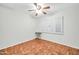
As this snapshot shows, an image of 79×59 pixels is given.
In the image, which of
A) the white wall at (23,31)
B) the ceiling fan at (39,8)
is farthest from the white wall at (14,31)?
the ceiling fan at (39,8)

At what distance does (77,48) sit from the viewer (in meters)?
2.10

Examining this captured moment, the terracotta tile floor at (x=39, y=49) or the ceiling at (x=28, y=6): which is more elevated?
the ceiling at (x=28, y=6)

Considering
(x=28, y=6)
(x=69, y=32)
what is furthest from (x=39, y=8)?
(x=69, y=32)

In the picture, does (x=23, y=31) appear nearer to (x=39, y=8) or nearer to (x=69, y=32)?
(x=39, y=8)

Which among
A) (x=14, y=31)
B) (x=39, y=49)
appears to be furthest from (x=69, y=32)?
(x=14, y=31)

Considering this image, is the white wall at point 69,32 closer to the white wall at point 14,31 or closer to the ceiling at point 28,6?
the ceiling at point 28,6

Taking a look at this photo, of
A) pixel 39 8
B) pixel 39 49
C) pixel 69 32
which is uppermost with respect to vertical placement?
pixel 39 8

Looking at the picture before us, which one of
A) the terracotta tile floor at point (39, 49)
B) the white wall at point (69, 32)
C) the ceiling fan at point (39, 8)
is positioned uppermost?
the ceiling fan at point (39, 8)

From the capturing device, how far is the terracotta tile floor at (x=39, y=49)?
82.8 inches

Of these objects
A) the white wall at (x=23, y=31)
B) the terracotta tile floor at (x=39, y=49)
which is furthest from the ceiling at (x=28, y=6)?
the terracotta tile floor at (x=39, y=49)

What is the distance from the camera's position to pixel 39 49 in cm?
212

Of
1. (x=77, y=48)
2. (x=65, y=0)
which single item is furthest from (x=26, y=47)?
(x=65, y=0)

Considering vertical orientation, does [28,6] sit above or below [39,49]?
above

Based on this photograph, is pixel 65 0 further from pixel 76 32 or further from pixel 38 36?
pixel 38 36
